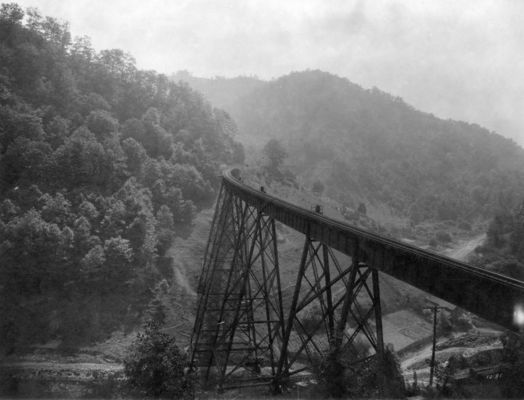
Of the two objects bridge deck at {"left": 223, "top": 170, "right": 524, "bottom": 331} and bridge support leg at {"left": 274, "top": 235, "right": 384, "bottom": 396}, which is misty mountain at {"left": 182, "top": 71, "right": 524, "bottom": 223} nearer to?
bridge support leg at {"left": 274, "top": 235, "right": 384, "bottom": 396}

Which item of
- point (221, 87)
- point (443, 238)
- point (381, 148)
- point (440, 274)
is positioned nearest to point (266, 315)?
point (440, 274)

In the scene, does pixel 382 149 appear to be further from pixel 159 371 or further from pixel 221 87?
pixel 159 371

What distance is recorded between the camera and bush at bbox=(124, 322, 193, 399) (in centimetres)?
1300

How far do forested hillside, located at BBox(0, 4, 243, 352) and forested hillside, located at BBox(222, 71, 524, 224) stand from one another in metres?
54.3

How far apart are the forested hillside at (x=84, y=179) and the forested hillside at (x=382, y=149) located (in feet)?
178

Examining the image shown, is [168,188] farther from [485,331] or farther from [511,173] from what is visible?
[511,173]

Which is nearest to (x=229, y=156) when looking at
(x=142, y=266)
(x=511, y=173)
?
(x=142, y=266)

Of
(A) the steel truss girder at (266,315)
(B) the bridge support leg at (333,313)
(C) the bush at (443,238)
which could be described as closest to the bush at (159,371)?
(A) the steel truss girder at (266,315)

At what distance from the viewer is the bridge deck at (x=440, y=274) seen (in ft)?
22.8

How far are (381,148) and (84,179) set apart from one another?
347 ft

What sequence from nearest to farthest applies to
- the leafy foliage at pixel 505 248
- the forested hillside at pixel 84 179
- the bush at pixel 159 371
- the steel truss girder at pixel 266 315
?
the steel truss girder at pixel 266 315, the bush at pixel 159 371, the forested hillside at pixel 84 179, the leafy foliage at pixel 505 248

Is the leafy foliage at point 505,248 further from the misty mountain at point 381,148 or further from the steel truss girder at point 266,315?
the misty mountain at point 381,148

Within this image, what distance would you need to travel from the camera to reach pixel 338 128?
438 feet

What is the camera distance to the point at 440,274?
7.97 meters
